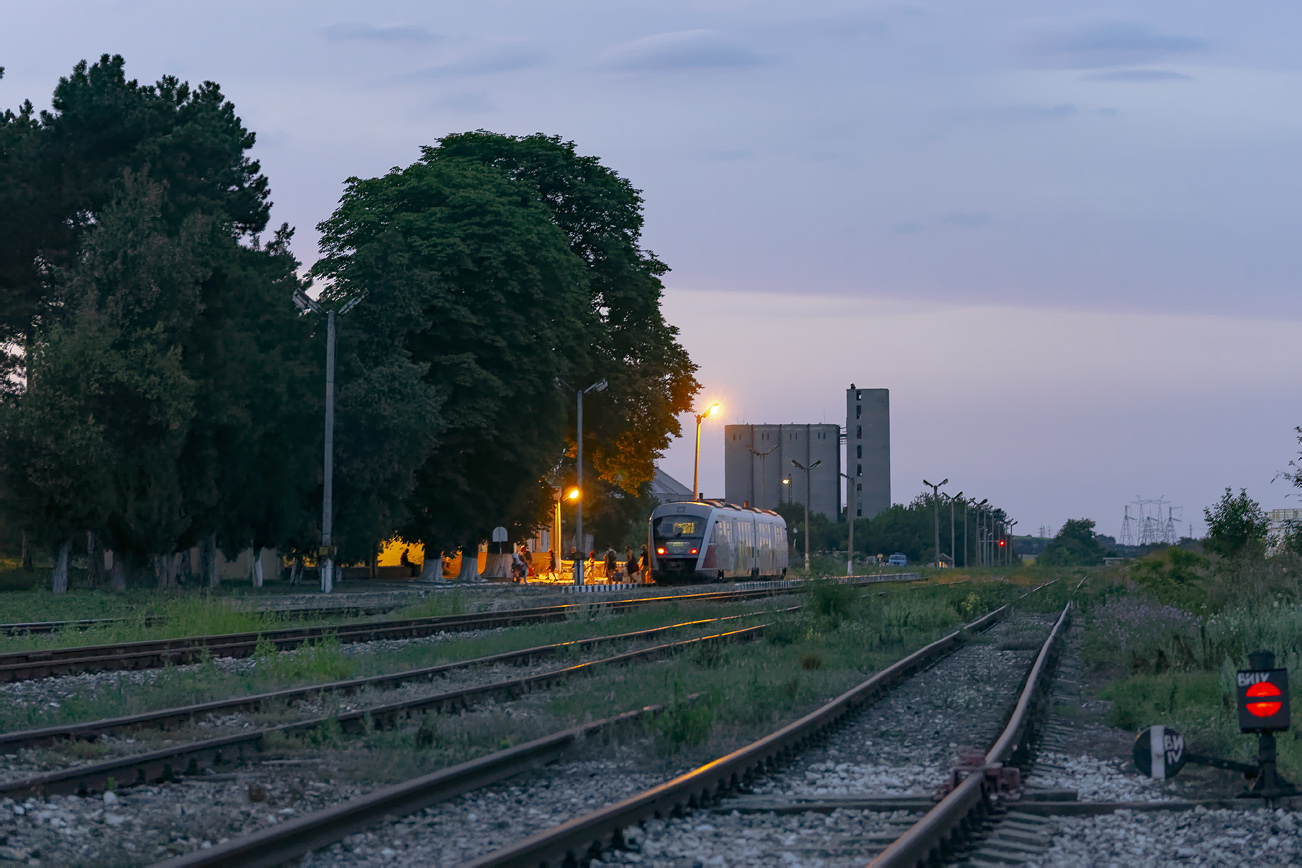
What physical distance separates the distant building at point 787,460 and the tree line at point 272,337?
12485 cm

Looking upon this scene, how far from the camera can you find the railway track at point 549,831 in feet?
20.5

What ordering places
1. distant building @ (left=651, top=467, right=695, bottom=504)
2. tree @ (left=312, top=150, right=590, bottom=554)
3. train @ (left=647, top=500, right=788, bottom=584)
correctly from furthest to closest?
distant building @ (left=651, top=467, right=695, bottom=504) → train @ (left=647, top=500, right=788, bottom=584) → tree @ (left=312, top=150, right=590, bottom=554)

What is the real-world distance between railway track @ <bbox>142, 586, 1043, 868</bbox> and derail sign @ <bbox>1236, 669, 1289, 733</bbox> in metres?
3.24

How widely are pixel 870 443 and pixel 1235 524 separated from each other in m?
141

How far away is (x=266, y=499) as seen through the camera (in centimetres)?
3938

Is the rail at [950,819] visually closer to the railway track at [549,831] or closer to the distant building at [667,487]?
the railway track at [549,831]

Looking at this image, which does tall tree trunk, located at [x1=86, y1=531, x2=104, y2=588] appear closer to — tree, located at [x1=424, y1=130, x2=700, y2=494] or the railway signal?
tree, located at [x1=424, y1=130, x2=700, y2=494]

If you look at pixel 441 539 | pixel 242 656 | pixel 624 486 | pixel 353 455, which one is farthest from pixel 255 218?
pixel 242 656

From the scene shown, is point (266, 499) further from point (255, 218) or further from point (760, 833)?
point (760, 833)

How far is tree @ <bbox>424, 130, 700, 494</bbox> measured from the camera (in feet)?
172

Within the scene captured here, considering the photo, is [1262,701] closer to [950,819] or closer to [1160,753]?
[1160,753]

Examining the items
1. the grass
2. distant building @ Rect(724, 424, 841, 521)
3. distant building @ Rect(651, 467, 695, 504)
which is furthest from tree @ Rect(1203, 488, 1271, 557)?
distant building @ Rect(724, 424, 841, 521)

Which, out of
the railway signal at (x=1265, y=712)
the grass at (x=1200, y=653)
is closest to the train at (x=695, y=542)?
the grass at (x=1200, y=653)

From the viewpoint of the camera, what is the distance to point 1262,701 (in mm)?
8141
